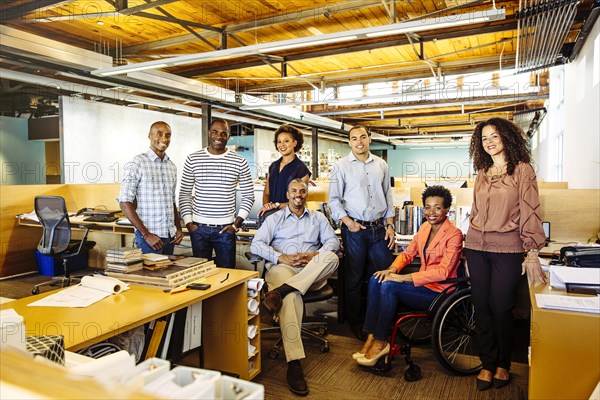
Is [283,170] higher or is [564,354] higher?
[283,170]

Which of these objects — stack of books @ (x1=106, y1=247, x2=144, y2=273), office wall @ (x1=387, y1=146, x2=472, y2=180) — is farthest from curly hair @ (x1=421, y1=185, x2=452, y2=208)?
office wall @ (x1=387, y1=146, x2=472, y2=180)

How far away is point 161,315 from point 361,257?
1714 mm

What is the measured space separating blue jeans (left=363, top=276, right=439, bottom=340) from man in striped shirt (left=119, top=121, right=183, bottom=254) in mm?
1399

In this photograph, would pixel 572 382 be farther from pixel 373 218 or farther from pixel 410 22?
pixel 410 22

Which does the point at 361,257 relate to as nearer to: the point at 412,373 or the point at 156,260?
the point at 412,373

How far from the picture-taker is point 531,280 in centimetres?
209

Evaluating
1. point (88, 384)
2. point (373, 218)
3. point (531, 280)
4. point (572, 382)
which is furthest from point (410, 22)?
point (88, 384)

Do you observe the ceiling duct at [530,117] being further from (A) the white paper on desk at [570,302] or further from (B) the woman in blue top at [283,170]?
(A) the white paper on desk at [570,302]

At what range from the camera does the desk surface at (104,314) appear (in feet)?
4.90

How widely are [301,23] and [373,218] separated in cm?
269

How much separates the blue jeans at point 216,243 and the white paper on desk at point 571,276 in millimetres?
1925

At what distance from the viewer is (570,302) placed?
1680mm

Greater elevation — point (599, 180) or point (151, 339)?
point (599, 180)

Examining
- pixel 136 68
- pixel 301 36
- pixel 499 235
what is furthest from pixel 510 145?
pixel 136 68
